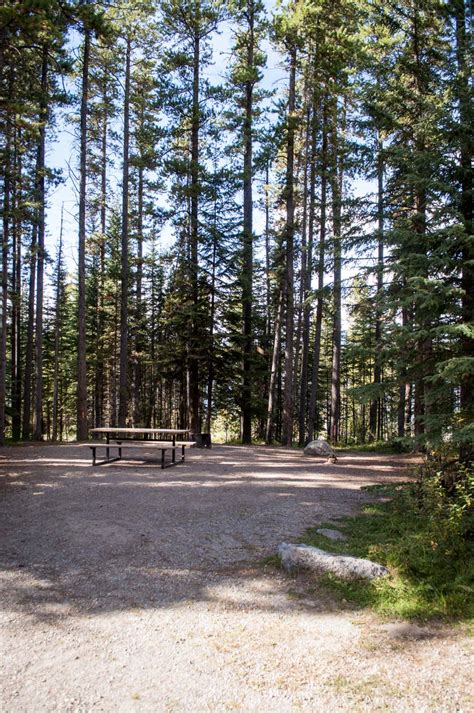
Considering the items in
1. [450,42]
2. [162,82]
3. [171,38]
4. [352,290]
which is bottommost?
[352,290]

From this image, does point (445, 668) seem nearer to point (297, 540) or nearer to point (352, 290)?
point (297, 540)

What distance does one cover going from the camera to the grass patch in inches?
151

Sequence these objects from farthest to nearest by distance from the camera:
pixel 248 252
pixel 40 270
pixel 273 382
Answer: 1. pixel 248 252
2. pixel 273 382
3. pixel 40 270

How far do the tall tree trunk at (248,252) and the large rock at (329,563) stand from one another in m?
12.9

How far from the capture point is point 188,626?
11.5ft

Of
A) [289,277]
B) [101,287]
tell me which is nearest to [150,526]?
[289,277]

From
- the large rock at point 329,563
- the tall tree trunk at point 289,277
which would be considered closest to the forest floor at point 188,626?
the large rock at point 329,563

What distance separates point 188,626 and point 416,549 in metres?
2.73

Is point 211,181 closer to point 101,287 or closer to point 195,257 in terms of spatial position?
point 195,257

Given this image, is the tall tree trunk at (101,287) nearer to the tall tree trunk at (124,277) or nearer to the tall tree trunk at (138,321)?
the tall tree trunk at (138,321)

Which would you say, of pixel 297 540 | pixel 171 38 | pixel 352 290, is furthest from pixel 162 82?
pixel 297 540

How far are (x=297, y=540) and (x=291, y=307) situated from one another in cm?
1187

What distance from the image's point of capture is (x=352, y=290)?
8.98m

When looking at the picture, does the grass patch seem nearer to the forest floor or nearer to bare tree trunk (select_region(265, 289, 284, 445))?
the forest floor
